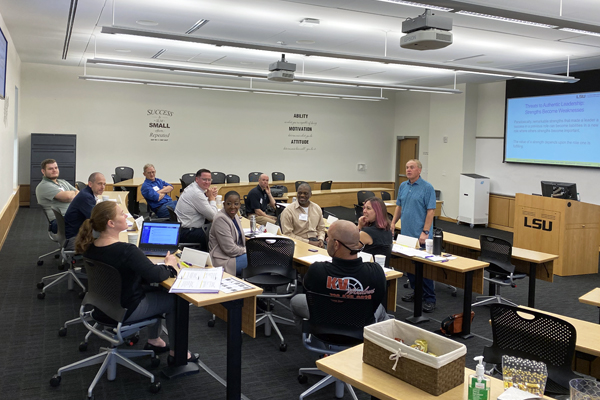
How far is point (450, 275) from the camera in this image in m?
5.48

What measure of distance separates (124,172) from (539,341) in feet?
34.7

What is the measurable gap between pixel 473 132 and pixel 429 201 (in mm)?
7818

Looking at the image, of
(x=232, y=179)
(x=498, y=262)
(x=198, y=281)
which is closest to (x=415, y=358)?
(x=198, y=281)

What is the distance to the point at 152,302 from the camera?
355cm

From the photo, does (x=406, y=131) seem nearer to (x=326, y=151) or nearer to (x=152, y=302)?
(x=326, y=151)

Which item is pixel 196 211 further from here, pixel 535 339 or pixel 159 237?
pixel 535 339

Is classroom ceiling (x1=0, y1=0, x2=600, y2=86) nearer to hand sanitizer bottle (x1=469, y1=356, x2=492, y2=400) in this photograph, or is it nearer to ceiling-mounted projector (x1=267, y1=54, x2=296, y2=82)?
ceiling-mounted projector (x1=267, y1=54, x2=296, y2=82)

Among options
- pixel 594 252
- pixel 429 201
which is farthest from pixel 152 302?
pixel 594 252

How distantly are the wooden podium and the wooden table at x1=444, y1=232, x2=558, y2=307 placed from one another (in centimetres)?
209

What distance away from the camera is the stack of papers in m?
3.31

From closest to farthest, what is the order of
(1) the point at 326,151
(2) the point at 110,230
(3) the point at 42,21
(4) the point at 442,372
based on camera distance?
(4) the point at 442,372 → (2) the point at 110,230 → (3) the point at 42,21 → (1) the point at 326,151

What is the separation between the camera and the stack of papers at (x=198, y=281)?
3.31 meters

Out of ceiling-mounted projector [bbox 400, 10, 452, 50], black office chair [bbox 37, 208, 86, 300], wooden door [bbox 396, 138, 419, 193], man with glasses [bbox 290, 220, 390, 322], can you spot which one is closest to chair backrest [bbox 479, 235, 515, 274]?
ceiling-mounted projector [bbox 400, 10, 452, 50]

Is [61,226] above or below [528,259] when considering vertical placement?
above
